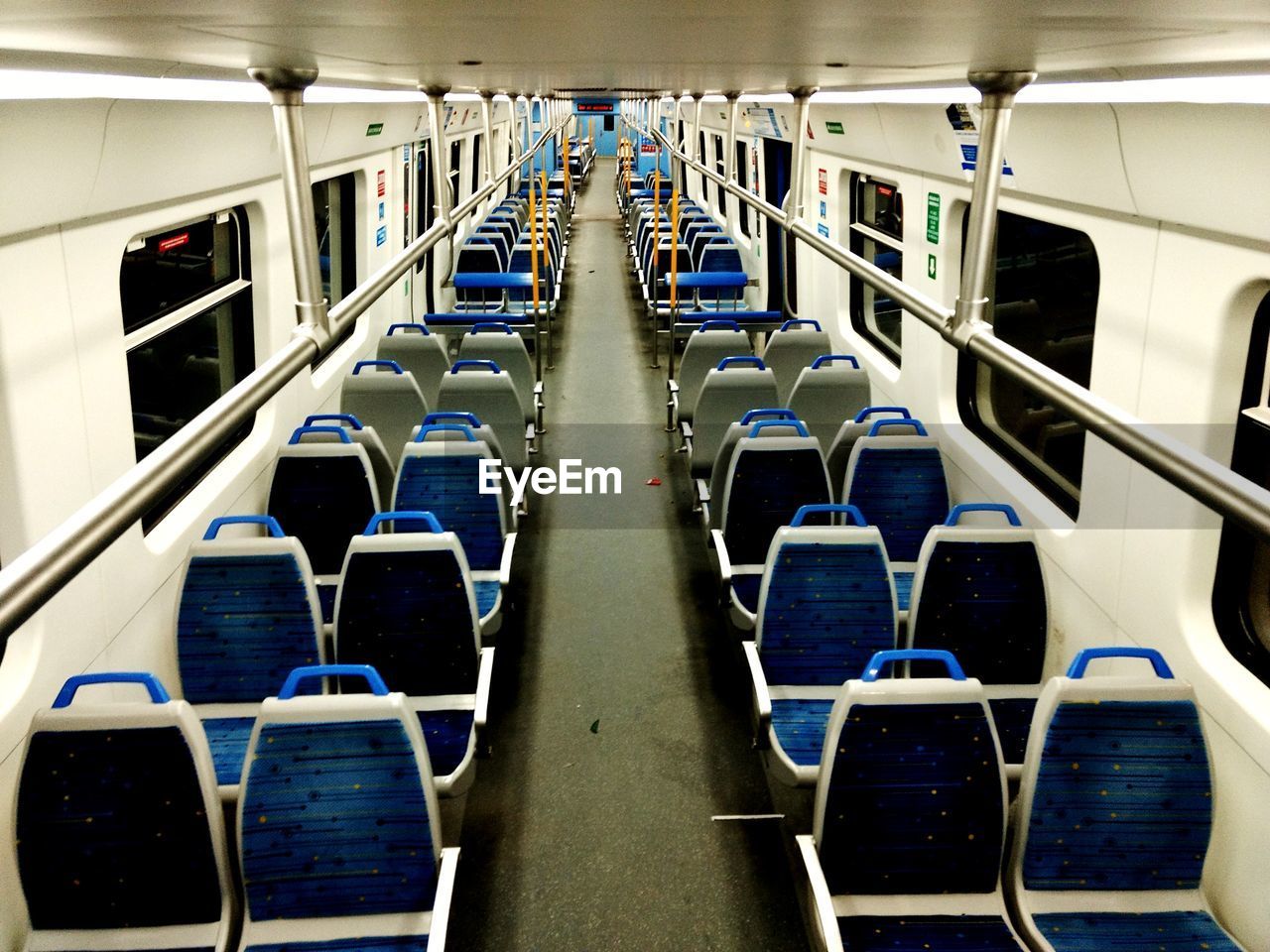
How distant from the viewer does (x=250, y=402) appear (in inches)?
67.6

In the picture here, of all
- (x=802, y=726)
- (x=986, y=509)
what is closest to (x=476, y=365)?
(x=986, y=509)

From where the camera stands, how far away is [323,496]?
4.76 meters

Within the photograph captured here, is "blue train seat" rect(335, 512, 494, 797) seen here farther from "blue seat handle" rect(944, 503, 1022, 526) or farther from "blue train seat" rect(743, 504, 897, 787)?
"blue seat handle" rect(944, 503, 1022, 526)

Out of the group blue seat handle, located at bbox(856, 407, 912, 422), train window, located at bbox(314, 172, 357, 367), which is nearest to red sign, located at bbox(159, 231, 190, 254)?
train window, located at bbox(314, 172, 357, 367)

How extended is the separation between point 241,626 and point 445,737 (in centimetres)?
86

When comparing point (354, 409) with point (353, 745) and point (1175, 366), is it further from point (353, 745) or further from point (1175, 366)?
point (1175, 366)

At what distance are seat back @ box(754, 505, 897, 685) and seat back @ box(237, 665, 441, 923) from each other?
1.60 m

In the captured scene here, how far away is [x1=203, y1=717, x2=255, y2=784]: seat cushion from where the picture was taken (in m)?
3.39

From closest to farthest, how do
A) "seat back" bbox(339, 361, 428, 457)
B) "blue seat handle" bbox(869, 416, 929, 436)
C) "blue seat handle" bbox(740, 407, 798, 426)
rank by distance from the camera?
"blue seat handle" bbox(869, 416, 929, 436)
"blue seat handle" bbox(740, 407, 798, 426)
"seat back" bbox(339, 361, 428, 457)

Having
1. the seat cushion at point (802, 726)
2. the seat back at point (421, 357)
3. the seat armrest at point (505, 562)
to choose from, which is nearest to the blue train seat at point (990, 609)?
the seat cushion at point (802, 726)

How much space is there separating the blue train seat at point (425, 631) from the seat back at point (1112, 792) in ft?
5.86

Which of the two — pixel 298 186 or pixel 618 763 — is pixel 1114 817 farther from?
pixel 298 186

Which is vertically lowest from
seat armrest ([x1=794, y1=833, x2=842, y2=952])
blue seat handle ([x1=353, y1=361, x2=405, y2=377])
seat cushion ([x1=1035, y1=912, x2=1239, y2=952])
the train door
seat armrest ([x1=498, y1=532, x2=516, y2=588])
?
seat cushion ([x1=1035, y1=912, x2=1239, y2=952])

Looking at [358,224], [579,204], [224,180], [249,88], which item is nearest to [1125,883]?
[249,88]
